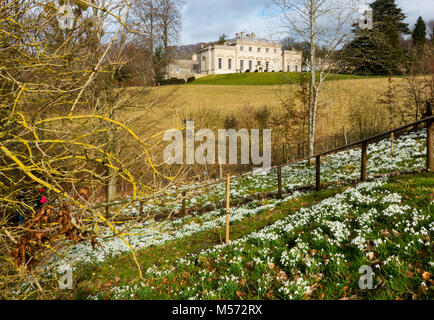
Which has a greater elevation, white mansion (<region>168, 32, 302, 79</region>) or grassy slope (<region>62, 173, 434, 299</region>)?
white mansion (<region>168, 32, 302, 79</region>)

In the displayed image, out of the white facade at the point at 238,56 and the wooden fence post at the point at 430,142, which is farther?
the white facade at the point at 238,56

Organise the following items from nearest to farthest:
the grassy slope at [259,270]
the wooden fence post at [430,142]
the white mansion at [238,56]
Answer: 1. the grassy slope at [259,270]
2. the wooden fence post at [430,142]
3. the white mansion at [238,56]

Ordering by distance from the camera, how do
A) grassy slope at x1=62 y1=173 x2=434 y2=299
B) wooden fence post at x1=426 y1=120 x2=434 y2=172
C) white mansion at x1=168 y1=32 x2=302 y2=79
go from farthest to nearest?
white mansion at x1=168 y1=32 x2=302 y2=79 < wooden fence post at x1=426 y1=120 x2=434 y2=172 < grassy slope at x1=62 y1=173 x2=434 y2=299

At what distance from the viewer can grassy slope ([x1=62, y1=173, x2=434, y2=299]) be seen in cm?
386

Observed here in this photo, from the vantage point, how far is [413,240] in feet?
14.6

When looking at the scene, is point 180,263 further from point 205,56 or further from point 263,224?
point 205,56

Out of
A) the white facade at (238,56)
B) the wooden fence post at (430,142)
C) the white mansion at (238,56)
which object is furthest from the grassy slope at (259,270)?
the white facade at (238,56)

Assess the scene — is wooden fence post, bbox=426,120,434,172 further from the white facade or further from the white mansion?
the white facade

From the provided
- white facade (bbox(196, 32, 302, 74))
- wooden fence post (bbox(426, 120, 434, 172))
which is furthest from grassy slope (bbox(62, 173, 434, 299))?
white facade (bbox(196, 32, 302, 74))

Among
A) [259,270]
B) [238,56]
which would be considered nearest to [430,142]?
[259,270]

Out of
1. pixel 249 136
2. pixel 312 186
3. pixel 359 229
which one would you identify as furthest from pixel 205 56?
pixel 359 229

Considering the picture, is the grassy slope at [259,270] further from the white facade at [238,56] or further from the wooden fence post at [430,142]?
the white facade at [238,56]

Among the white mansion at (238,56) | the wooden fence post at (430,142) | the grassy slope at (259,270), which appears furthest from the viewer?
the white mansion at (238,56)

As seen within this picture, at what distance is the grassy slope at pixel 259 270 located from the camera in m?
3.86
